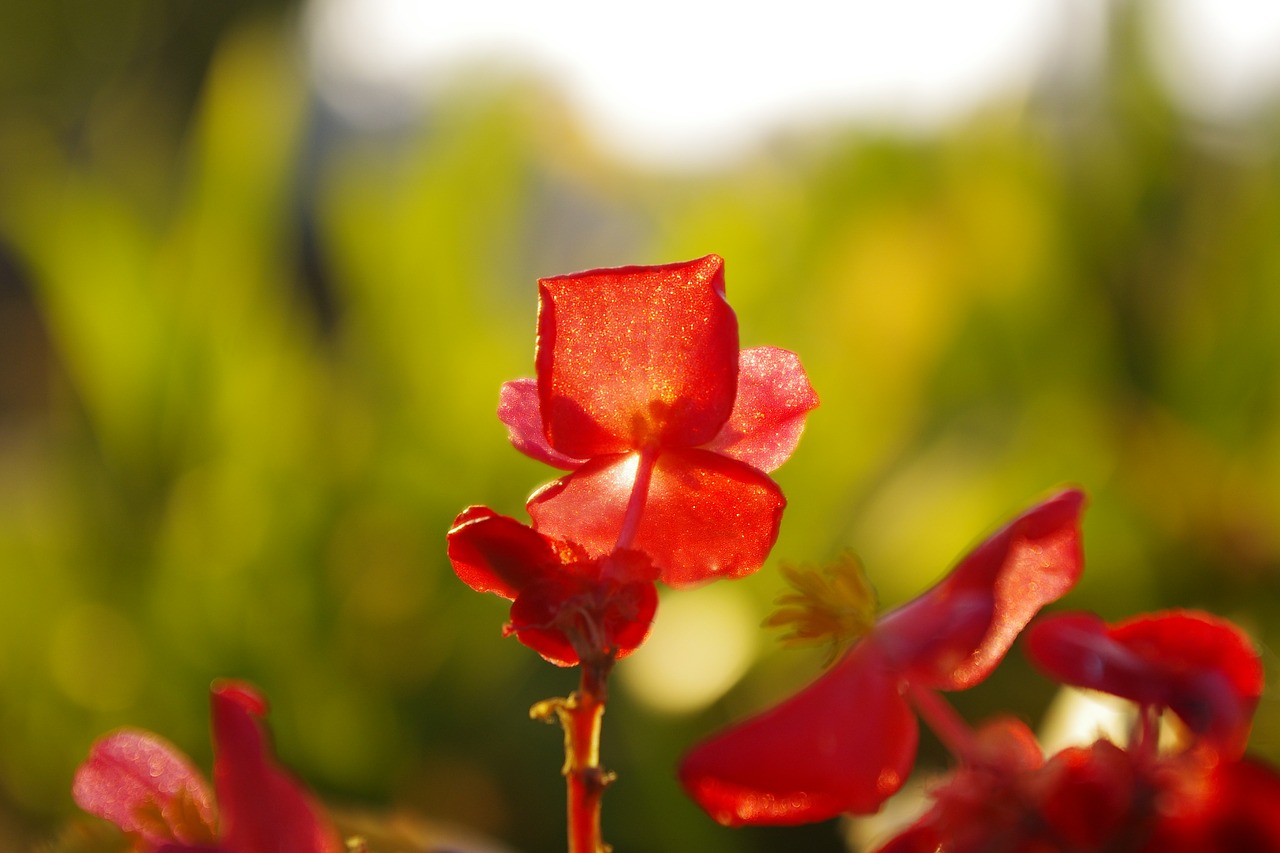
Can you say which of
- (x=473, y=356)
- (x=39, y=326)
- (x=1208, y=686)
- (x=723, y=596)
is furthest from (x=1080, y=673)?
(x=39, y=326)

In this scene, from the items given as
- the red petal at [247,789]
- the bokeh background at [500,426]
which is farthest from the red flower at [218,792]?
the bokeh background at [500,426]

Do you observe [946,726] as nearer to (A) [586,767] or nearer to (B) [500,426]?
(A) [586,767]

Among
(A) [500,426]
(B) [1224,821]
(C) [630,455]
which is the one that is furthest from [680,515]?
(A) [500,426]

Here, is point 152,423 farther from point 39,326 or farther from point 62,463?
point 39,326

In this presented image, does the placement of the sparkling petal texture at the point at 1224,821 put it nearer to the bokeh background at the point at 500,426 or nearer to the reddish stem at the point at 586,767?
the reddish stem at the point at 586,767

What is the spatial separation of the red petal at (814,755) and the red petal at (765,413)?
63mm

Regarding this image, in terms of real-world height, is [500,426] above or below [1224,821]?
below

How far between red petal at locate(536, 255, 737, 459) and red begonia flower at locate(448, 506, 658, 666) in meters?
0.02

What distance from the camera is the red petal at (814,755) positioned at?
0.22 m

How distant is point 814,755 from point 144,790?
0.15 m

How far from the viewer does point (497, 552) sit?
0.26 metres

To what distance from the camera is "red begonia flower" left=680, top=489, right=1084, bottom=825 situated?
0.22m

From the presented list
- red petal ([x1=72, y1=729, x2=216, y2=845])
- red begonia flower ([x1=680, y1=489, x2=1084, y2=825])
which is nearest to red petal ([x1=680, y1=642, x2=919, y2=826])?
red begonia flower ([x1=680, y1=489, x2=1084, y2=825])

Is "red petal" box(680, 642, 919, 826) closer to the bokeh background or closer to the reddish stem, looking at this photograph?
the reddish stem
